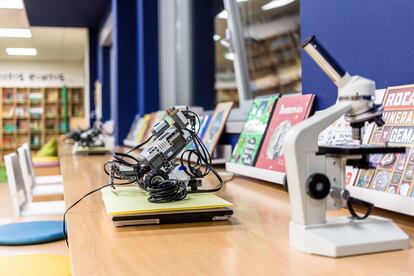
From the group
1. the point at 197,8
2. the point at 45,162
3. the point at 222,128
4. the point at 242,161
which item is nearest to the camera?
the point at 242,161

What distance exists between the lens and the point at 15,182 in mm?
2512

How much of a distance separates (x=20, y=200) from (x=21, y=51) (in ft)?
30.1

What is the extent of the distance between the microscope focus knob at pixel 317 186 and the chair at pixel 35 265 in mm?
847

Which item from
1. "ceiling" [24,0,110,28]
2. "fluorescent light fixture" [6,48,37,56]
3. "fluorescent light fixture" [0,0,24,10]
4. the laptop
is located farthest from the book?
"fluorescent light fixture" [6,48,37,56]

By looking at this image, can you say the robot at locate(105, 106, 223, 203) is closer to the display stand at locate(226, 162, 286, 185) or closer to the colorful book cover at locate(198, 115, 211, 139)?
the display stand at locate(226, 162, 286, 185)

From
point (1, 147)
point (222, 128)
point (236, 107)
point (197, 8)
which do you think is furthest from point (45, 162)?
point (1, 147)

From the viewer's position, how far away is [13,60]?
38.5 ft

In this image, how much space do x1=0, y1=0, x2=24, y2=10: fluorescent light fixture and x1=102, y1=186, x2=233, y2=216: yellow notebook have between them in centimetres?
590

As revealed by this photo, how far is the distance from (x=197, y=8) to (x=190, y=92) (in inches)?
24.9

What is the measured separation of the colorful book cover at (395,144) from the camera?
100cm

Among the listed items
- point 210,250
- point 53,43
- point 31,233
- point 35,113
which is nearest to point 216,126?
point 31,233

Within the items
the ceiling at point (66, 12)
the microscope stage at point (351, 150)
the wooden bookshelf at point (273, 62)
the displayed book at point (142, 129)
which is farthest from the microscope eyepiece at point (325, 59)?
the ceiling at point (66, 12)

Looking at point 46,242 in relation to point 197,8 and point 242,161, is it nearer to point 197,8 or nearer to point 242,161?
→ point 242,161

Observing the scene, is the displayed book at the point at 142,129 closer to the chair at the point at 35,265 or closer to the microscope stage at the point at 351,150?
the chair at the point at 35,265
